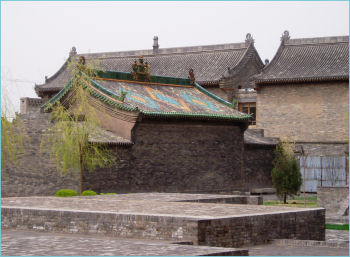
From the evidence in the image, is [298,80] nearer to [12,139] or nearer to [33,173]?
[33,173]

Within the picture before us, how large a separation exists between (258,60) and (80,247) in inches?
1379

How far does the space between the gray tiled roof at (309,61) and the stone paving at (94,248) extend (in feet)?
89.8

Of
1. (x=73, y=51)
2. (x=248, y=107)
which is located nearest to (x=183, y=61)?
(x=248, y=107)

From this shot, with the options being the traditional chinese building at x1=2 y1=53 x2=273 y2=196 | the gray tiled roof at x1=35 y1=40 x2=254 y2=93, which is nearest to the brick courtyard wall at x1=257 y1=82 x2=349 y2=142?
the gray tiled roof at x1=35 y1=40 x2=254 y2=93

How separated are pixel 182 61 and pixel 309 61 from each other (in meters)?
8.42

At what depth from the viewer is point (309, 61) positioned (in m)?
39.0

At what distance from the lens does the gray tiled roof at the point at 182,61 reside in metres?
41.9

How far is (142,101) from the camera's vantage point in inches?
1047

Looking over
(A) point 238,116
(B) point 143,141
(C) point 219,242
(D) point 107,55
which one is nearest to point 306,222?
(C) point 219,242

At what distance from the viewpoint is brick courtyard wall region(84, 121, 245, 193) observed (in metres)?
24.5

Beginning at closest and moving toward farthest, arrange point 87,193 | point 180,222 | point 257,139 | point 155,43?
point 180,222
point 87,193
point 257,139
point 155,43

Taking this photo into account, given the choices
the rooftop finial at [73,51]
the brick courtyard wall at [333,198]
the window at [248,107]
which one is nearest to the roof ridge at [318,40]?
the window at [248,107]

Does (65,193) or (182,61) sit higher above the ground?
(182,61)

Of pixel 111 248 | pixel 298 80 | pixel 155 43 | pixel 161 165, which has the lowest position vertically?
pixel 111 248
